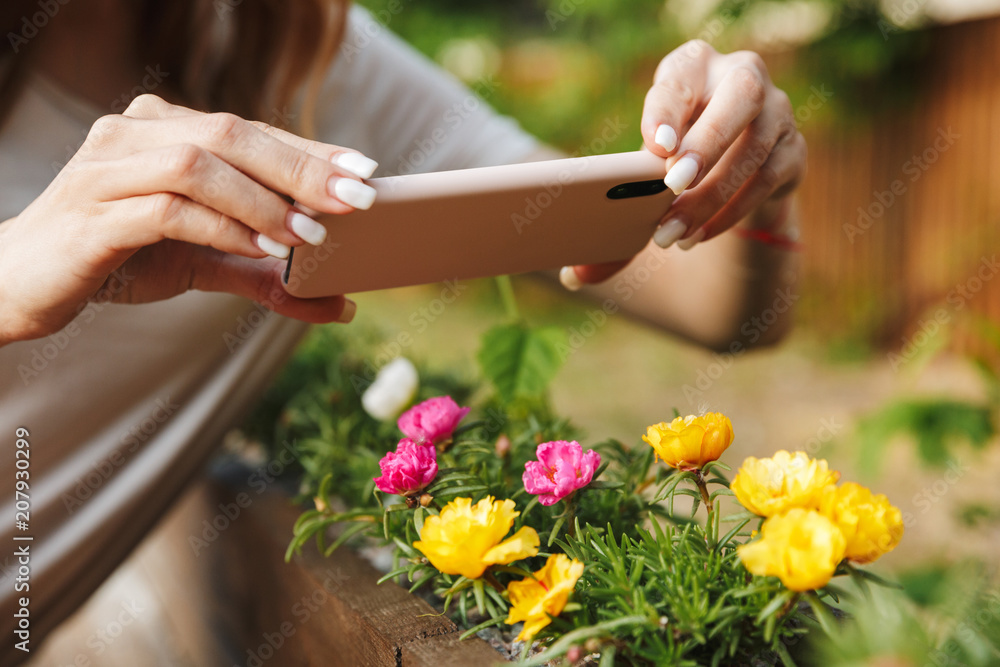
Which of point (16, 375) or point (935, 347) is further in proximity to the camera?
point (935, 347)

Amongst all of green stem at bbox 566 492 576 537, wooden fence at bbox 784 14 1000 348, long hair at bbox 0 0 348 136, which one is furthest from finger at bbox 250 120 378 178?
wooden fence at bbox 784 14 1000 348

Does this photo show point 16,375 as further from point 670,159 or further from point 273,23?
point 670,159

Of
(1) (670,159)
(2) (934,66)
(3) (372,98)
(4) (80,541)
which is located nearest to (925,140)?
(2) (934,66)

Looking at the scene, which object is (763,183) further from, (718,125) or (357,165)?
(357,165)

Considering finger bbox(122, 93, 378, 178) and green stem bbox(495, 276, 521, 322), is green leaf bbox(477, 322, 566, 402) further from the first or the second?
finger bbox(122, 93, 378, 178)

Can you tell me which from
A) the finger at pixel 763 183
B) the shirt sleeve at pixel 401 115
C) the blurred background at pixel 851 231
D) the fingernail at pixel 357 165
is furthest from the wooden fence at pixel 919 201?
the fingernail at pixel 357 165

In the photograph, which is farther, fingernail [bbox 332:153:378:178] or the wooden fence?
the wooden fence

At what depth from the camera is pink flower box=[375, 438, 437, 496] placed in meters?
0.63

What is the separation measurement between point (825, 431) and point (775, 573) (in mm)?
3554

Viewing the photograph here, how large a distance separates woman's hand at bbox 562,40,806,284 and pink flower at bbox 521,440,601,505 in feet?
0.87

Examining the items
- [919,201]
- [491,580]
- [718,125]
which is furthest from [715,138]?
[919,201]

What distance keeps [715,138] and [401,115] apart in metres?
0.82

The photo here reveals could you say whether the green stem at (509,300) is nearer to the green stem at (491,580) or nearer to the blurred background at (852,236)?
the green stem at (491,580)

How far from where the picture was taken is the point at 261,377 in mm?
1178
